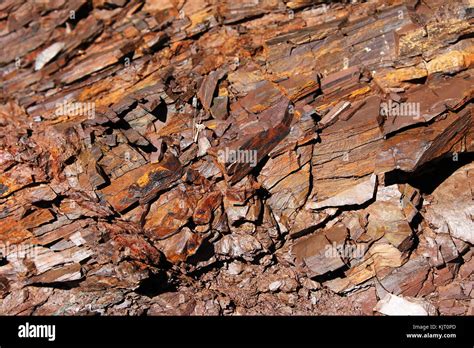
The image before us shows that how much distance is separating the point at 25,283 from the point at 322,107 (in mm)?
12797

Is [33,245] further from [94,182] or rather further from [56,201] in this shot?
[94,182]

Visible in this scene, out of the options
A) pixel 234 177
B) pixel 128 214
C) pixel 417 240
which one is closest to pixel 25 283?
pixel 128 214

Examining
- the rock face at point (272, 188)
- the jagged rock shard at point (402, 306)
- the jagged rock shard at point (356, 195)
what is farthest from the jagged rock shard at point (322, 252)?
the jagged rock shard at point (402, 306)

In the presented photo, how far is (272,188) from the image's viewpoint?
1530 cm

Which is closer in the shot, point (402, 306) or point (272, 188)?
point (402, 306)

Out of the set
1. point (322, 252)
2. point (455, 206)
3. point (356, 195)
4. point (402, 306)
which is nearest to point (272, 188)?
point (322, 252)

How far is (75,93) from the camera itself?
17.1 m

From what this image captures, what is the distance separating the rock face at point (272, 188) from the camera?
14688 millimetres

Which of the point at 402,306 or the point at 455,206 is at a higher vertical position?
the point at 455,206

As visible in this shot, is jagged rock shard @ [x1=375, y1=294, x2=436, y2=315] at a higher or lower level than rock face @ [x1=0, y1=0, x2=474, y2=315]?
lower

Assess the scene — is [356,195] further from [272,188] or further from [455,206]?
[455,206]

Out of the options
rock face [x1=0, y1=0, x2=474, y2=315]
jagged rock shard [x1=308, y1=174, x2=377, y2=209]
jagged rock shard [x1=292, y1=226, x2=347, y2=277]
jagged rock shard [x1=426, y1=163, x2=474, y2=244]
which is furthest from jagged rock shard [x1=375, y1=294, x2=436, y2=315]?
jagged rock shard [x1=308, y1=174, x2=377, y2=209]

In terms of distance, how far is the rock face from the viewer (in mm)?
14688

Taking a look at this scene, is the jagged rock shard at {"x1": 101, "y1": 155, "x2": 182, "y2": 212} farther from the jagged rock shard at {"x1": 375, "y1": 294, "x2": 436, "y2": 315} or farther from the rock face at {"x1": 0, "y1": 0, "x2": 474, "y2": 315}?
the jagged rock shard at {"x1": 375, "y1": 294, "x2": 436, "y2": 315}
